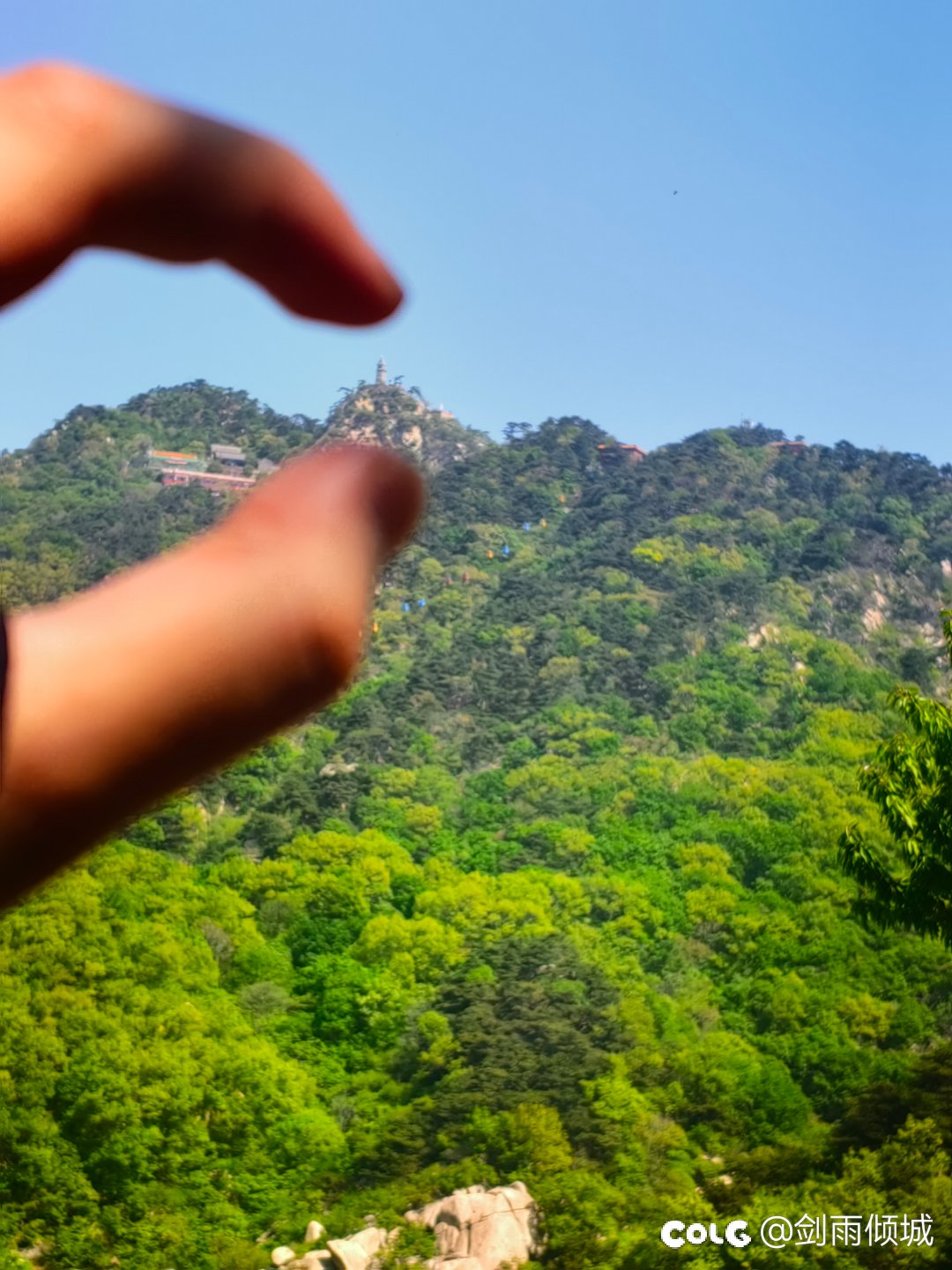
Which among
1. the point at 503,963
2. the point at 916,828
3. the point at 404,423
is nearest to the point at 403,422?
the point at 404,423

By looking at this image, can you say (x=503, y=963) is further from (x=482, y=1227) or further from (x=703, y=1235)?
(x=703, y=1235)

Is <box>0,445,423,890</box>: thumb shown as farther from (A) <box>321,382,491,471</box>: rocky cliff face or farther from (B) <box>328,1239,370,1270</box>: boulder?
(A) <box>321,382,491,471</box>: rocky cliff face

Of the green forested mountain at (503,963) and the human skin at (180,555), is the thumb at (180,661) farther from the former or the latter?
the green forested mountain at (503,963)

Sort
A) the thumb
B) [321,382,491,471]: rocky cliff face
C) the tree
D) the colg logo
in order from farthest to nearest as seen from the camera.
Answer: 1. [321,382,491,471]: rocky cliff face
2. the colg logo
3. the tree
4. the thumb

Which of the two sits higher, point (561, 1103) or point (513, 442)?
point (513, 442)

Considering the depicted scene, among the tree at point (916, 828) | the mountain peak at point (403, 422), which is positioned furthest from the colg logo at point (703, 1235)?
the mountain peak at point (403, 422)

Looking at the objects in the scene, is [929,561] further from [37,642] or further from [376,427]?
[37,642]

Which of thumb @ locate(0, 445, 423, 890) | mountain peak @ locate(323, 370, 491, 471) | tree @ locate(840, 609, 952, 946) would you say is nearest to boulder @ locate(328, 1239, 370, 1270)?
tree @ locate(840, 609, 952, 946)

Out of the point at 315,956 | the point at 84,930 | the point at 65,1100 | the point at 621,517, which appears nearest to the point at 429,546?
the point at 621,517

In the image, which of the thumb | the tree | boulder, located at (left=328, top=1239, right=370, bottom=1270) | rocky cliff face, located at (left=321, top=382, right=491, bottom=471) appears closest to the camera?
the thumb
